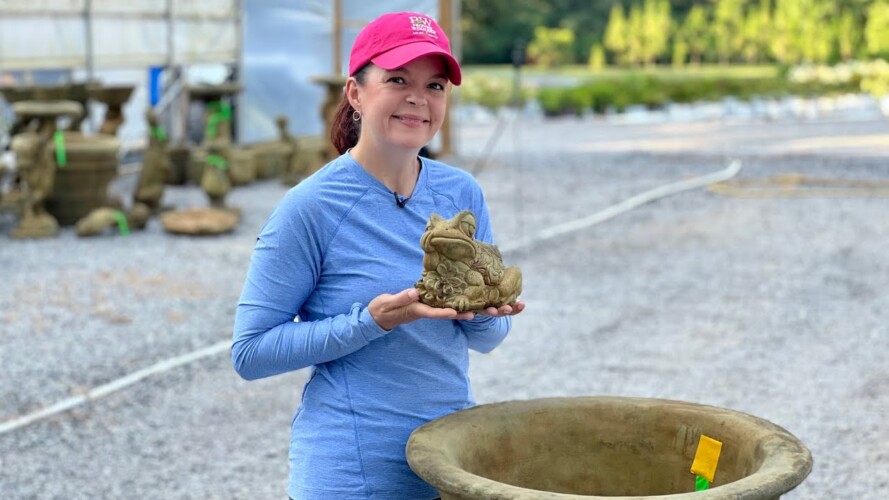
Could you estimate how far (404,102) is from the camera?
2055mm

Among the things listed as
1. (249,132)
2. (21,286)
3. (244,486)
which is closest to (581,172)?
(249,132)

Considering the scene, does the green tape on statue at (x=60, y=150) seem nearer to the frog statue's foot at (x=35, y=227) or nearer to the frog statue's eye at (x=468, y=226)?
the frog statue's foot at (x=35, y=227)

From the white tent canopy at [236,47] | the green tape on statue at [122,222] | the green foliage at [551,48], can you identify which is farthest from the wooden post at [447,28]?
the green foliage at [551,48]

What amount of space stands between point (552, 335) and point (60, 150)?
4.74m

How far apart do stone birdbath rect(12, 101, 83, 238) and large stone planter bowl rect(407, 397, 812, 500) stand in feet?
24.2

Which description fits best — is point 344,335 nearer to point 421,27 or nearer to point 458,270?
point 458,270

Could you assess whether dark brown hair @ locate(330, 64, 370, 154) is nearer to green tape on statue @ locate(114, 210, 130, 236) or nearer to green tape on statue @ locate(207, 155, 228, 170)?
green tape on statue @ locate(114, 210, 130, 236)

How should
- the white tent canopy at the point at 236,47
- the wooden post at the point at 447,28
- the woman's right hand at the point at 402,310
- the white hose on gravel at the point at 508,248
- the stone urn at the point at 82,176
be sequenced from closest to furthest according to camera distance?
the woman's right hand at the point at 402,310
the white hose on gravel at the point at 508,248
the stone urn at the point at 82,176
the white tent canopy at the point at 236,47
the wooden post at the point at 447,28

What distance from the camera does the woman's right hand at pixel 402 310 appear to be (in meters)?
1.94

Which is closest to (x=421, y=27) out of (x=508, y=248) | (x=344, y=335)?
(x=344, y=335)

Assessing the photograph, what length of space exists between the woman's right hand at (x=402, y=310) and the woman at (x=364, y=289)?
1 centimetres

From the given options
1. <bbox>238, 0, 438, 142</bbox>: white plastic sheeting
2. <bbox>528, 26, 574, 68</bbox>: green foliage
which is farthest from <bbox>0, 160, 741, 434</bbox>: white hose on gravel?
<bbox>528, 26, 574, 68</bbox>: green foliage

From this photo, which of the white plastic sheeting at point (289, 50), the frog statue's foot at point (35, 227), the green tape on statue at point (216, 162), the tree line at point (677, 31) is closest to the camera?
the frog statue's foot at point (35, 227)

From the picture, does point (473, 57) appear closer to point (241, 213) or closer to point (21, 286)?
point (241, 213)
